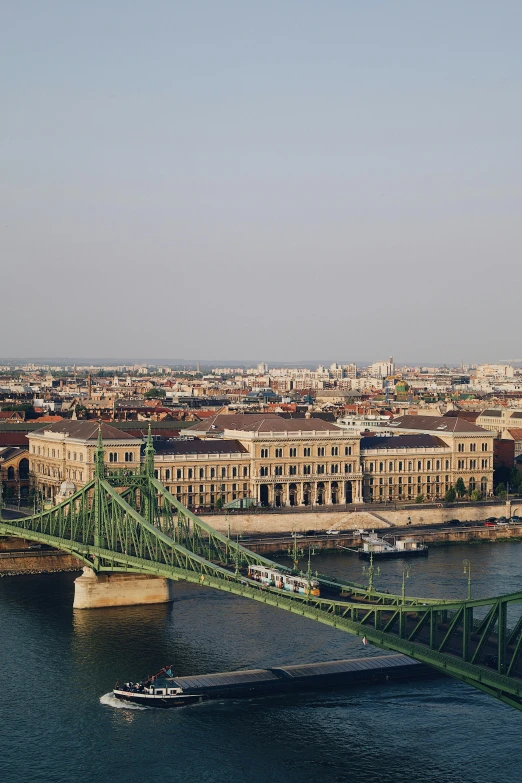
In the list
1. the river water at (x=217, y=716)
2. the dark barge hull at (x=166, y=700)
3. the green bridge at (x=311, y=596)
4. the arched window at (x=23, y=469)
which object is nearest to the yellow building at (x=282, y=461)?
the arched window at (x=23, y=469)

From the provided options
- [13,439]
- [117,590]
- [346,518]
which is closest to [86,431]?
[13,439]

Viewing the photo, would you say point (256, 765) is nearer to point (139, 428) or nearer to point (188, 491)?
point (188, 491)

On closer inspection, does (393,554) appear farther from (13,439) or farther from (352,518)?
(13,439)

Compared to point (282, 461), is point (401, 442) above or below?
above

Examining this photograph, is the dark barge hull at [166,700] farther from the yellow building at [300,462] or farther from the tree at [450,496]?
the tree at [450,496]

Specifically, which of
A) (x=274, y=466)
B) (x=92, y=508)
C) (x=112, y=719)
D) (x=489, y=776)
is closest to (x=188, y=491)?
(x=274, y=466)

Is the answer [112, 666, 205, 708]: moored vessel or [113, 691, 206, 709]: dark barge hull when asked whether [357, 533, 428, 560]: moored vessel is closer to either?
[112, 666, 205, 708]: moored vessel
